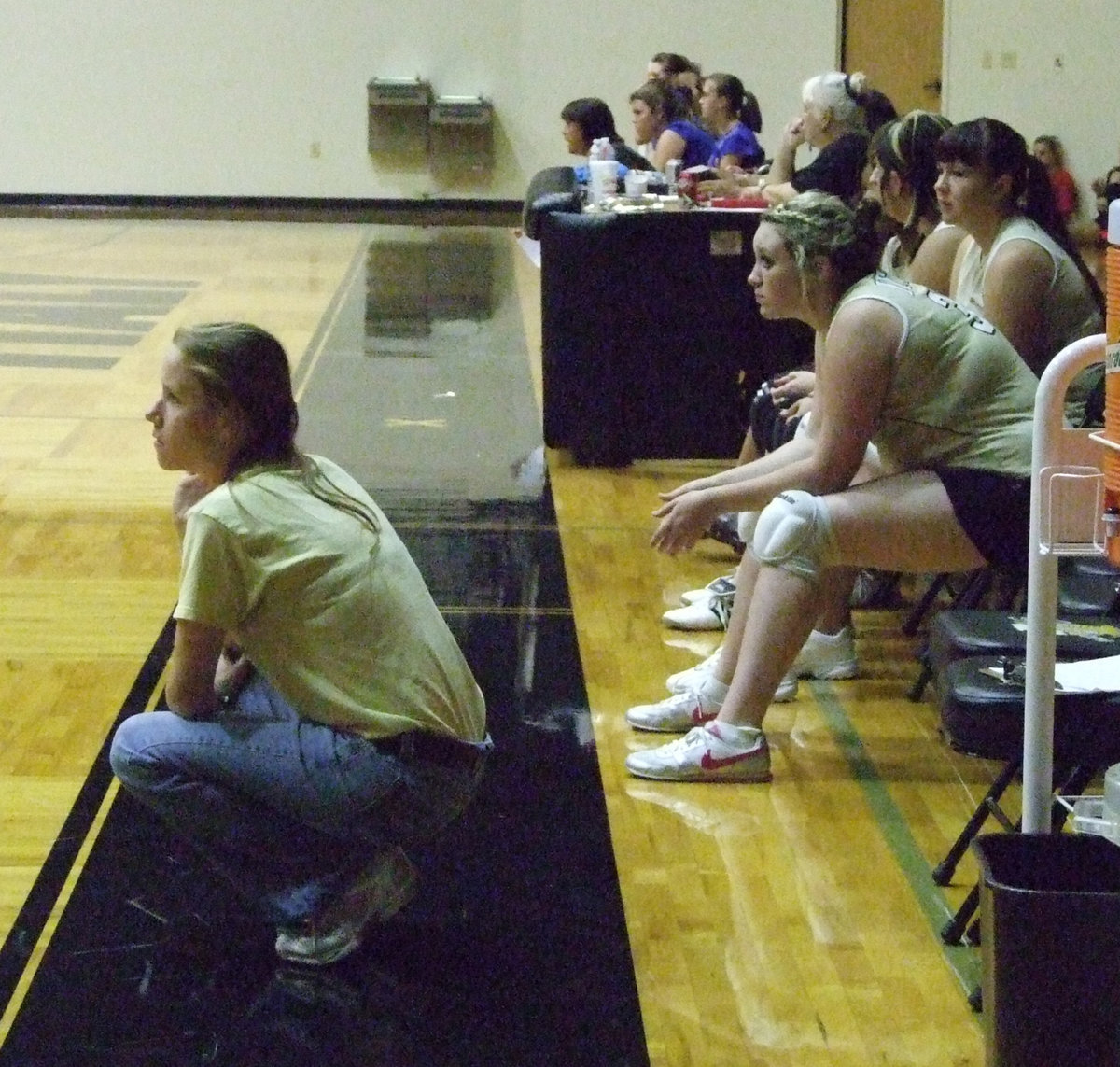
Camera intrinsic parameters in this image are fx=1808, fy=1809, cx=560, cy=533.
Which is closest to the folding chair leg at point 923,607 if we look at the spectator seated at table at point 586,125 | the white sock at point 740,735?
the white sock at point 740,735

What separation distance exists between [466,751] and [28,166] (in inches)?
608

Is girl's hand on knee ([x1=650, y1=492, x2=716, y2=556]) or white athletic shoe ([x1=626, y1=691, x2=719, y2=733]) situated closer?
girl's hand on knee ([x1=650, y1=492, x2=716, y2=556])

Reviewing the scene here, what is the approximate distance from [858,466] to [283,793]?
54.6 inches

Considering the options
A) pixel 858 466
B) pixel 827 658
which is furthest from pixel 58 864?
pixel 827 658

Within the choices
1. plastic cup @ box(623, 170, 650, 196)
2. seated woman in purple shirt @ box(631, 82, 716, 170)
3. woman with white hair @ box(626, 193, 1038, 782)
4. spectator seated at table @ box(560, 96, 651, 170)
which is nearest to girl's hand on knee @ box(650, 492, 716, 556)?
woman with white hair @ box(626, 193, 1038, 782)

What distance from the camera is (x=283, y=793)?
2.66m

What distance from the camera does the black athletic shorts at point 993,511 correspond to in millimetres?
3393

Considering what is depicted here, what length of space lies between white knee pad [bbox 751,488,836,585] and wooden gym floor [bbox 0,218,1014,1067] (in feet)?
1.50

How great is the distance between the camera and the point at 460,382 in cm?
818

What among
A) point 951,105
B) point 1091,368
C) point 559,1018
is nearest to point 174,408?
point 559,1018

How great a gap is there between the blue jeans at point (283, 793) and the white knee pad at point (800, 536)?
91cm

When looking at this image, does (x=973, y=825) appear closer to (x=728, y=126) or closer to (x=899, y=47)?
(x=728, y=126)

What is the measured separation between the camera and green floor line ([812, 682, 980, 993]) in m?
2.84

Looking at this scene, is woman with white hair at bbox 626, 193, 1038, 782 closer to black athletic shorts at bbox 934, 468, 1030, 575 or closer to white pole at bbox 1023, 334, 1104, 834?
black athletic shorts at bbox 934, 468, 1030, 575
